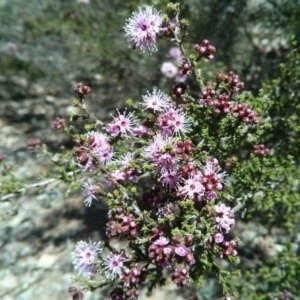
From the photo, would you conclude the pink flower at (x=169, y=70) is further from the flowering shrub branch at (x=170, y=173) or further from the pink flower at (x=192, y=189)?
the pink flower at (x=192, y=189)

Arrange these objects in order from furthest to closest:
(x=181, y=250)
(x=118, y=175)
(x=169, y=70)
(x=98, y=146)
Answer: (x=169, y=70)
(x=118, y=175)
(x=98, y=146)
(x=181, y=250)

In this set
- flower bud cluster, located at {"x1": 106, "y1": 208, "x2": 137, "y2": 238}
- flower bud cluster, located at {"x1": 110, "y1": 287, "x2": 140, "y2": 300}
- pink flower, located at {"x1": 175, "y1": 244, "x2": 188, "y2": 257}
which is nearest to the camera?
pink flower, located at {"x1": 175, "y1": 244, "x2": 188, "y2": 257}

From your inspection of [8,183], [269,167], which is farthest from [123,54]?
[269,167]

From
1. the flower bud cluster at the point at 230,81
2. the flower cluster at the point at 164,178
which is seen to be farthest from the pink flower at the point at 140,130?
the flower bud cluster at the point at 230,81

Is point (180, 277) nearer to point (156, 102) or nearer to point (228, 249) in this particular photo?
point (228, 249)

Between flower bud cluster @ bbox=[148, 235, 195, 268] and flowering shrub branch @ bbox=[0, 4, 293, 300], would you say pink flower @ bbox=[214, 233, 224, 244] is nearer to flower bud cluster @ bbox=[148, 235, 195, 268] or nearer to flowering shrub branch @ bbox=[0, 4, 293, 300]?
flowering shrub branch @ bbox=[0, 4, 293, 300]

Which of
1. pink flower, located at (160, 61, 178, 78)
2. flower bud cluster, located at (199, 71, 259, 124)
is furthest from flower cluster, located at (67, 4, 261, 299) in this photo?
pink flower, located at (160, 61, 178, 78)

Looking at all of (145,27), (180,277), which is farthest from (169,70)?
(180,277)

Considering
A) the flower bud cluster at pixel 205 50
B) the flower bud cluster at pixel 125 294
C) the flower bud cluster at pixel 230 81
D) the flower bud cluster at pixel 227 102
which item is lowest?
the flower bud cluster at pixel 125 294

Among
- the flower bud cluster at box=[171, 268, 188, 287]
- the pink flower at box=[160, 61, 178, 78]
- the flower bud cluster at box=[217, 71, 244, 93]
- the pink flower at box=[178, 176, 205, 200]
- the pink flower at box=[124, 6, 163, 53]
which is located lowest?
the flower bud cluster at box=[171, 268, 188, 287]

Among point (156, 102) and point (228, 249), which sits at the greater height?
point (156, 102)

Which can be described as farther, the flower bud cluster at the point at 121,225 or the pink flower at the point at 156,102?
the pink flower at the point at 156,102
